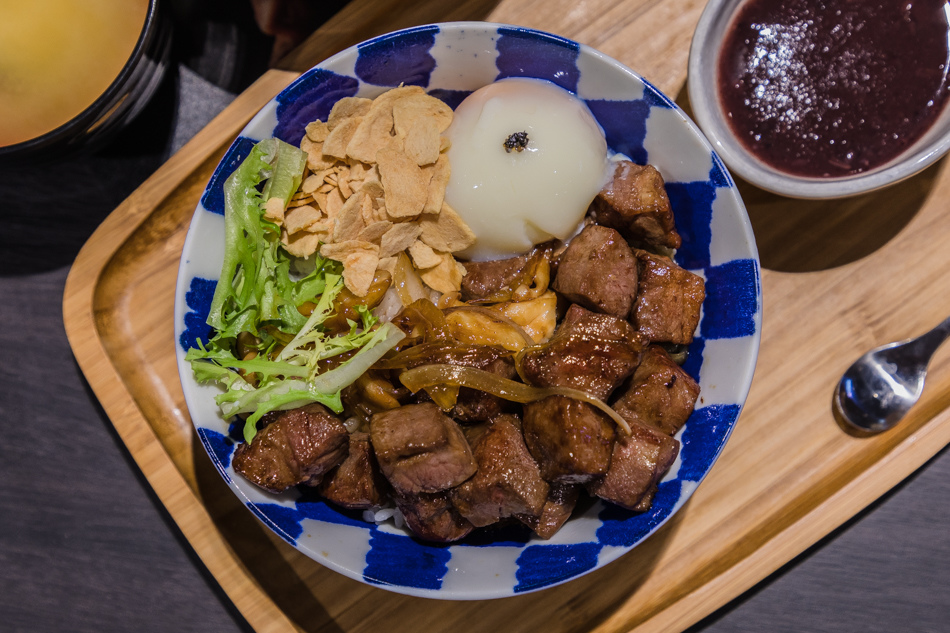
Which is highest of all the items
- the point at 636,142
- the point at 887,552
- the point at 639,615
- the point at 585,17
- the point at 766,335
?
the point at 585,17

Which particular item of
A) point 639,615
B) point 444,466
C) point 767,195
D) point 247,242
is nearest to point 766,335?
point 767,195

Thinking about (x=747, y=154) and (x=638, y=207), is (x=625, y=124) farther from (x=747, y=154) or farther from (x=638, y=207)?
(x=747, y=154)

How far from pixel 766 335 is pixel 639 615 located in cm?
121

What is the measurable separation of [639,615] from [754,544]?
1.73ft

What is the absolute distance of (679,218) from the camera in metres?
2.29

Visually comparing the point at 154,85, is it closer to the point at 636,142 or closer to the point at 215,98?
the point at 215,98

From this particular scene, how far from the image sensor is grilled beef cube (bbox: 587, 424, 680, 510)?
6.35ft

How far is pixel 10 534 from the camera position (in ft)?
9.93

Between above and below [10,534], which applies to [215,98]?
above

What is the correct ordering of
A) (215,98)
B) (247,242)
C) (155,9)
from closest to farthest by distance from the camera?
(247,242), (155,9), (215,98)

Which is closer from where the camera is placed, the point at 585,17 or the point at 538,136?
the point at 538,136

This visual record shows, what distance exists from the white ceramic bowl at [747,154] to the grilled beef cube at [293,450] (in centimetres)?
164

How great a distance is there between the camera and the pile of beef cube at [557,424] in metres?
1.97

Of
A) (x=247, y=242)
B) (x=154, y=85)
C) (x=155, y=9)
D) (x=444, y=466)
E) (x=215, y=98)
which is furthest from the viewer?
(x=215, y=98)
